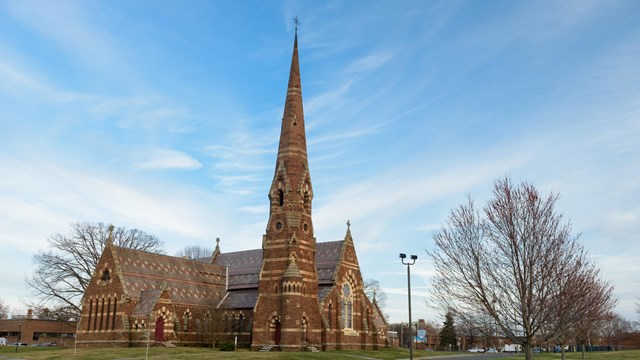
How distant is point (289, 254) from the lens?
50.7 m

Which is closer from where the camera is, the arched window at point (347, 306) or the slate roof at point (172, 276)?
the slate roof at point (172, 276)

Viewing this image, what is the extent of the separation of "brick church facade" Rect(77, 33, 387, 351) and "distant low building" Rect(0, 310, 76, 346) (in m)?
45.5

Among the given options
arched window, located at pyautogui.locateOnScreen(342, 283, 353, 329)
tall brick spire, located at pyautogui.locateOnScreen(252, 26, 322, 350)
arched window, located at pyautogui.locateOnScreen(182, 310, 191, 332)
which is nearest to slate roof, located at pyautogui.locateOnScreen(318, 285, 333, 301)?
tall brick spire, located at pyautogui.locateOnScreen(252, 26, 322, 350)

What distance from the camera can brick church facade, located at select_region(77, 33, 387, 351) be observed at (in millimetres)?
49438

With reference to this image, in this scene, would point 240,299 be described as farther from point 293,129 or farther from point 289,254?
point 293,129

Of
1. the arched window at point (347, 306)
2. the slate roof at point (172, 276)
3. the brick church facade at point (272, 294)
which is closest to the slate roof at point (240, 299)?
the brick church facade at point (272, 294)

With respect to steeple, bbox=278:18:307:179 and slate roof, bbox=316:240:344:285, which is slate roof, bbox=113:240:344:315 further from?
steeple, bbox=278:18:307:179

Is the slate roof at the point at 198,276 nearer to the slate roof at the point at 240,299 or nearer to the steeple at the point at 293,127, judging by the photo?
the slate roof at the point at 240,299

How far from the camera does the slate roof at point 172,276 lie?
52938 mm

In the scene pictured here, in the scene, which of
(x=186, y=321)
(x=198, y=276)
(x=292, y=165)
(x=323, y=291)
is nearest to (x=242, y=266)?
(x=198, y=276)

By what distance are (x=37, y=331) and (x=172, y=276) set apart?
168ft

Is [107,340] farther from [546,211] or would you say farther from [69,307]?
[546,211]

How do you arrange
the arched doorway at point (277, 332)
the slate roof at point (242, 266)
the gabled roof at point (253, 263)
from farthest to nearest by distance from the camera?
the slate roof at point (242, 266) < the gabled roof at point (253, 263) < the arched doorway at point (277, 332)

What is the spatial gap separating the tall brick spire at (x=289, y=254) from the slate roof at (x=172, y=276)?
32.5 feet
